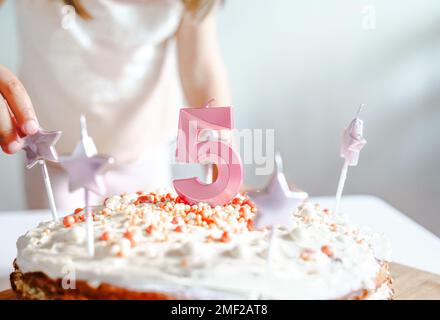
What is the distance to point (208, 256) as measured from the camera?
0.96m

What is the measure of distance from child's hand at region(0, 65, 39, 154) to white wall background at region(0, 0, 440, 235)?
66.9 inches

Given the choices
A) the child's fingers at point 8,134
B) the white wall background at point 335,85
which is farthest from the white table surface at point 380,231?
the white wall background at point 335,85

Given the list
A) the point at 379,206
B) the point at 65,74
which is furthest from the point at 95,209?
the point at 379,206

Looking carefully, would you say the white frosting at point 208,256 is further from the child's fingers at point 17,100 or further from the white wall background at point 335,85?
the white wall background at point 335,85

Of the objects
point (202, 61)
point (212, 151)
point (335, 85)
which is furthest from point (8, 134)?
point (335, 85)

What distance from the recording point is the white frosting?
0.92 meters

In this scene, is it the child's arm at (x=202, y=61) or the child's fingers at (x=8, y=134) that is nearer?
the child's fingers at (x=8, y=134)

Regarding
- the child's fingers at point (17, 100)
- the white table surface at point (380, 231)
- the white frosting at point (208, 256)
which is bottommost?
the white table surface at point (380, 231)

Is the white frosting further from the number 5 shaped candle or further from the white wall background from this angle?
the white wall background

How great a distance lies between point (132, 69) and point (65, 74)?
0.24m

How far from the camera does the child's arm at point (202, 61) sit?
79.0 inches

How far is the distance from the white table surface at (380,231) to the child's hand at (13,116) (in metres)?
0.35

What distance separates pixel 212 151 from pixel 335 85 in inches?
72.4

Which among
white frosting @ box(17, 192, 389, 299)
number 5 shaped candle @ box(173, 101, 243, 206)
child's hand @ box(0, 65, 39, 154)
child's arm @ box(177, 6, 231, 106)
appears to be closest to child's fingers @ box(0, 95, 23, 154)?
child's hand @ box(0, 65, 39, 154)
